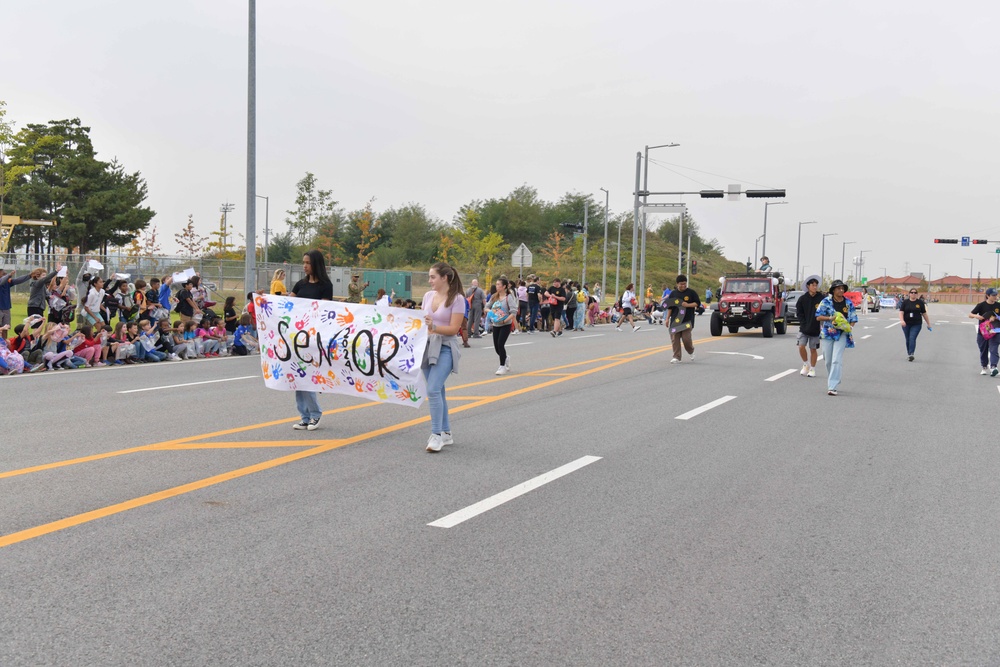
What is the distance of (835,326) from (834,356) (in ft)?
1.79

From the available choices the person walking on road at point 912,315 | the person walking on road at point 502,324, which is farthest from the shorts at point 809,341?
the person walking on road at point 912,315

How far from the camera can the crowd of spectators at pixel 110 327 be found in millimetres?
15695

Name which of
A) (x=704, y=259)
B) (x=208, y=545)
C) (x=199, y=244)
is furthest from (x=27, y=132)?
(x=704, y=259)

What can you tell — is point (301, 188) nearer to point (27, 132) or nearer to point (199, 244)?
point (199, 244)

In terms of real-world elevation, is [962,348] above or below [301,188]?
below

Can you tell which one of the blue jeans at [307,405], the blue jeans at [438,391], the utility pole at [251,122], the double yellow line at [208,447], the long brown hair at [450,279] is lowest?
the double yellow line at [208,447]

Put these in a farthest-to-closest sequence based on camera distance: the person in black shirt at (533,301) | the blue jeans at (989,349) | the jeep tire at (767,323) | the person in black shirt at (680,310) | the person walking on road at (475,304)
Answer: the person in black shirt at (533,301)
the jeep tire at (767,323)
the person walking on road at (475,304)
the person in black shirt at (680,310)
the blue jeans at (989,349)

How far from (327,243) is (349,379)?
61.1 m

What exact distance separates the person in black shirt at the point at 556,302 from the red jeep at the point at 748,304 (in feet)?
16.9

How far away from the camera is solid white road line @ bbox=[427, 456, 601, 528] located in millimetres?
5938

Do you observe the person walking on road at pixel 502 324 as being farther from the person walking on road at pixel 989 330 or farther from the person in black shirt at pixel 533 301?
the person in black shirt at pixel 533 301

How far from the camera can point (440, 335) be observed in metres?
8.42

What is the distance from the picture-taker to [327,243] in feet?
225

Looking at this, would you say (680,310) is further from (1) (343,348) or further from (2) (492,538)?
(2) (492,538)
